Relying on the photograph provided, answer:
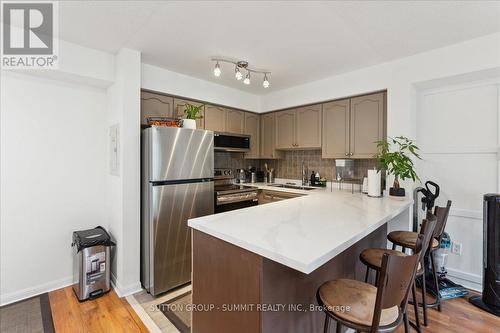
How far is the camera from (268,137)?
4.13m

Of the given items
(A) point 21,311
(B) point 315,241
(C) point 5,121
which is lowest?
(A) point 21,311

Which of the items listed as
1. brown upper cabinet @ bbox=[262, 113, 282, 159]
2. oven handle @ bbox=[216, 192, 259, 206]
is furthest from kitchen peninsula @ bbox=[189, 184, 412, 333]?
brown upper cabinet @ bbox=[262, 113, 282, 159]

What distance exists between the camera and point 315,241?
1170 millimetres

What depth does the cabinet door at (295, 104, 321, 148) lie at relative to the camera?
11.4 ft

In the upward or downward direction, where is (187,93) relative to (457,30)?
downward

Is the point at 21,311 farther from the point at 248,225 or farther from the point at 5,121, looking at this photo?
the point at 248,225

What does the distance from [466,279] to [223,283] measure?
276 cm

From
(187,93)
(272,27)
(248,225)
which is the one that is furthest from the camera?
(187,93)

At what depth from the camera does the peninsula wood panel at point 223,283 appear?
118 centimetres

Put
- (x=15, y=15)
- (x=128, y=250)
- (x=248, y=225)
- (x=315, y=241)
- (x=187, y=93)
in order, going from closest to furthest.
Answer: (x=315, y=241) < (x=248, y=225) < (x=15, y=15) < (x=128, y=250) < (x=187, y=93)

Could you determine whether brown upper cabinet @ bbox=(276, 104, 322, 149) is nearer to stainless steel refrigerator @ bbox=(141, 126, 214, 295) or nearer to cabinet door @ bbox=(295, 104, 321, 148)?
cabinet door @ bbox=(295, 104, 321, 148)

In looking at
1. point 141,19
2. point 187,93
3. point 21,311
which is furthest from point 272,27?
point 21,311

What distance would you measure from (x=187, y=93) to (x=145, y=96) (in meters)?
0.57

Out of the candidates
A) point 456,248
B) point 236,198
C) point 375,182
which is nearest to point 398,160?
point 375,182
